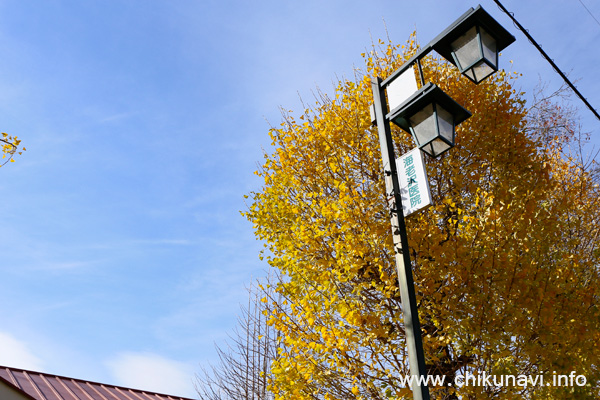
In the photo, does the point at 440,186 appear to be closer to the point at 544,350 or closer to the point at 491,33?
the point at 544,350

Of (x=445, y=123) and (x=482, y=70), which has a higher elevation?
(x=482, y=70)

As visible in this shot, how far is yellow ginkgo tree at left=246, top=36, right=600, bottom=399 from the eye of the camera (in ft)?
18.3

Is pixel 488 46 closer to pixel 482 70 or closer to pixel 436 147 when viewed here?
pixel 482 70

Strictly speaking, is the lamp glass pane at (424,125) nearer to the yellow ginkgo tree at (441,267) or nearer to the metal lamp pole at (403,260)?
the metal lamp pole at (403,260)

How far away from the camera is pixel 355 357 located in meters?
5.89

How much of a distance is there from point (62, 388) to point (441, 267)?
7062 mm

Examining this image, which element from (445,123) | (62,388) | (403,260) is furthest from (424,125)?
(62,388)

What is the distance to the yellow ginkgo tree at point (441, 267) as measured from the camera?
220 inches

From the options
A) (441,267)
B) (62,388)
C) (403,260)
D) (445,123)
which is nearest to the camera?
(403,260)

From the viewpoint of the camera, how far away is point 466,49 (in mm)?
3986

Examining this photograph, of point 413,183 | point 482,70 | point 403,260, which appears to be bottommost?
point 403,260

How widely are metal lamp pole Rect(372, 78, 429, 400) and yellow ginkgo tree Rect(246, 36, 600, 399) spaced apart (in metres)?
1.55

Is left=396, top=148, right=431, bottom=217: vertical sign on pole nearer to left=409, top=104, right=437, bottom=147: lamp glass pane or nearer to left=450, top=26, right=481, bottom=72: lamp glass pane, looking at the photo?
left=409, top=104, right=437, bottom=147: lamp glass pane

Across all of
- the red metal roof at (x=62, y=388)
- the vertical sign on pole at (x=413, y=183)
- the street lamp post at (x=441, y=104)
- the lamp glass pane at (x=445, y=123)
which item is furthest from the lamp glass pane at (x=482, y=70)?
the red metal roof at (x=62, y=388)
